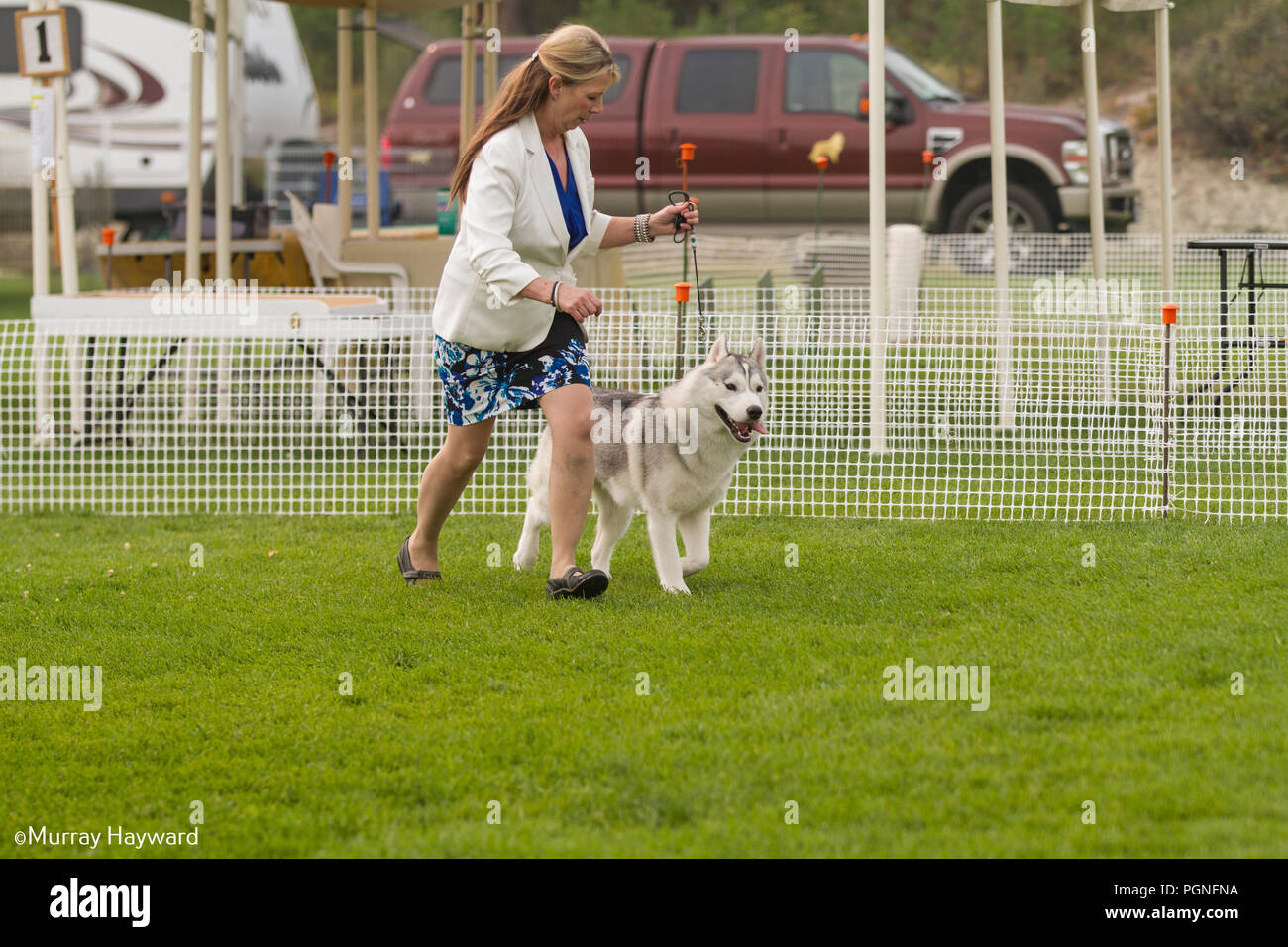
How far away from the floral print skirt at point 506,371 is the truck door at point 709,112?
31.6 ft

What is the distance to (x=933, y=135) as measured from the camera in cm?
1342

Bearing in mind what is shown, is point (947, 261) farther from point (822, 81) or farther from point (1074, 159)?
point (822, 81)

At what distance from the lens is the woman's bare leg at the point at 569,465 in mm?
4680

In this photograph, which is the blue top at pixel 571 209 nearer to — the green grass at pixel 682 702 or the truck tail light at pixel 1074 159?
the green grass at pixel 682 702

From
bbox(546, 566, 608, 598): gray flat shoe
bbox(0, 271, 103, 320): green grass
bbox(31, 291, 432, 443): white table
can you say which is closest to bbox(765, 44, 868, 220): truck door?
bbox(31, 291, 432, 443): white table

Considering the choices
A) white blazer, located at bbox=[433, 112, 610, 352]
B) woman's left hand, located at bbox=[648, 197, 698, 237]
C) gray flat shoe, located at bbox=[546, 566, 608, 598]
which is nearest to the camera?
white blazer, located at bbox=[433, 112, 610, 352]

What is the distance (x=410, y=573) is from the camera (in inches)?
203

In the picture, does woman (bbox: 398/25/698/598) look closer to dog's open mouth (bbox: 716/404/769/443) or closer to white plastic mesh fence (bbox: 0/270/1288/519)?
dog's open mouth (bbox: 716/404/769/443)

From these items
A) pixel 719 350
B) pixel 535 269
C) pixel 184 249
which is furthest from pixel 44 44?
pixel 719 350

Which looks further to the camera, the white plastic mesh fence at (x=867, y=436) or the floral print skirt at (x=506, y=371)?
the white plastic mesh fence at (x=867, y=436)

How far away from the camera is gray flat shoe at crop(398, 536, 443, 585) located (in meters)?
5.15

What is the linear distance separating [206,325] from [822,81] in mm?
8566

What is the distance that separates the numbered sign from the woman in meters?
4.03

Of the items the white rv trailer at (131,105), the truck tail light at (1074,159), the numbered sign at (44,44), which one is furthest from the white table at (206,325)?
the white rv trailer at (131,105)
